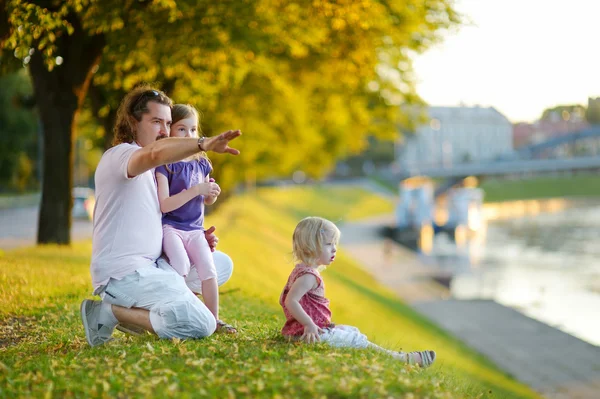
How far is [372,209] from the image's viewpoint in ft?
243

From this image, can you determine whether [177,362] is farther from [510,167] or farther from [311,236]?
[510,167]

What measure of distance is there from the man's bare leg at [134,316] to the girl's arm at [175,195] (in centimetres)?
78

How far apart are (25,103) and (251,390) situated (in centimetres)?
1501

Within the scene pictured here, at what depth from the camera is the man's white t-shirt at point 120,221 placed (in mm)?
5922

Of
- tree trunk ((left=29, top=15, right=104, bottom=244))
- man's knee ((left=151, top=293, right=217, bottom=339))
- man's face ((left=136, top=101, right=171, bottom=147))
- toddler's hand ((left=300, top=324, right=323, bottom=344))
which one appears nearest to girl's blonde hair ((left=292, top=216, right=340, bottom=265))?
toddler's hand ((left=300, top=324, right=323, bottom=344))

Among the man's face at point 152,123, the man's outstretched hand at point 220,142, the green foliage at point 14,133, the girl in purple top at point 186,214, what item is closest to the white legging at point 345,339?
the girl in purple top at point 186,214

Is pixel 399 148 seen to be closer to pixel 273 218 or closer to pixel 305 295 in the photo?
pixel 273 218

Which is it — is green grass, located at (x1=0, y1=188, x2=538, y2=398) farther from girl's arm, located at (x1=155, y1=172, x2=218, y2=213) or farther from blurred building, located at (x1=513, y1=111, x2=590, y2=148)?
blurred building, located at (x1=513, y1=111, x2=590, y2=148)

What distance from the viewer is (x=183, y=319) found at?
595cm

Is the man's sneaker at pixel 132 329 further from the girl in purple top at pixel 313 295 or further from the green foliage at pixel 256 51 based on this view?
the green foliage at pixel 256 51

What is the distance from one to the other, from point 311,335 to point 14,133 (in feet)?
163

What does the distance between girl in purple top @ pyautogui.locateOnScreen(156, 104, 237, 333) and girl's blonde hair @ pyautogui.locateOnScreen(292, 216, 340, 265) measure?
0.71 meters

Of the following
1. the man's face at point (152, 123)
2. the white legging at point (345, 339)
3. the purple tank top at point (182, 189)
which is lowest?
the white legging at point (345, 339)

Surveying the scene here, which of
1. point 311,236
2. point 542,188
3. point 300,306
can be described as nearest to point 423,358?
point 300,306
